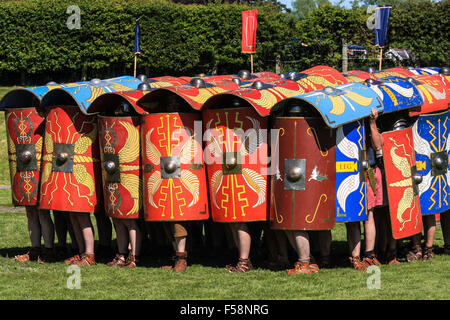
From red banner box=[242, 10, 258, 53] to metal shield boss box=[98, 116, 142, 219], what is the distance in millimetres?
4082

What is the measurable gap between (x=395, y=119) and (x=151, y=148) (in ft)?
9.54

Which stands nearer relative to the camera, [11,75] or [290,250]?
[290,250]

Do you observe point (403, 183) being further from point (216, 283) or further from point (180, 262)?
point (180, 262)

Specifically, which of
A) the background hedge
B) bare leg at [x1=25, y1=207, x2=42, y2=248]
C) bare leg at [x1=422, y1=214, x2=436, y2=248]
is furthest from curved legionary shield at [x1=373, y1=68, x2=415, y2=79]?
the background hedge

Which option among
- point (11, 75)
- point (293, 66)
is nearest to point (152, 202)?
point (293, 66)

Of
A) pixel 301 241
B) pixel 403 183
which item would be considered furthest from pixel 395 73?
pixel 301 241

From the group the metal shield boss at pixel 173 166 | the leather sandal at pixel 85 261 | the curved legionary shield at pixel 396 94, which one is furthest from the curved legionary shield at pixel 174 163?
the curved legionary shield at pixel 396 94

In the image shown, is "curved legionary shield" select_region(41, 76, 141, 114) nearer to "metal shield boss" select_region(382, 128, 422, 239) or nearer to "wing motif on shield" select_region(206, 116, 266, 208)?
"wing motif on shield" select_region(206, 116, 266, 208)

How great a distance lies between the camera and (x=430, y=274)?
9.70 meters

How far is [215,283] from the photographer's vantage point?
952cm

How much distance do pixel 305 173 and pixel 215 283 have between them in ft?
5.12

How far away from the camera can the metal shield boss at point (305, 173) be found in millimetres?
9492

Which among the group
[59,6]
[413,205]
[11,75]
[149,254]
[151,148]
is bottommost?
[149,254]
